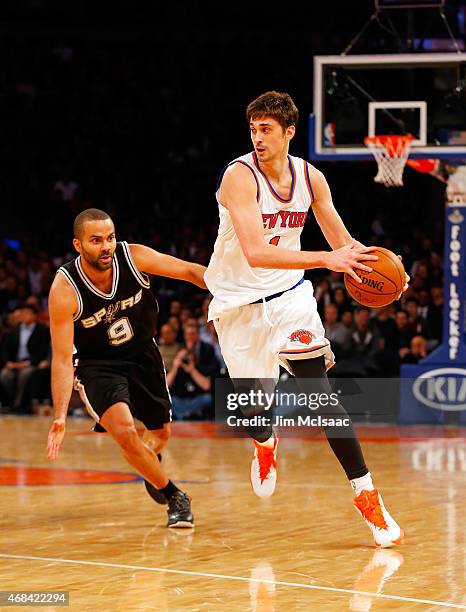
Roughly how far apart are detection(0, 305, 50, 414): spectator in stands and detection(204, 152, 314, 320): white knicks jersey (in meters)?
7.88

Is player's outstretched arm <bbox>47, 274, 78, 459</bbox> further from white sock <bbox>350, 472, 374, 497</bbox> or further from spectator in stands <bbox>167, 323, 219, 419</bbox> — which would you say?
spectator in stands <bbox>167, 323, 219, 419</bbox>

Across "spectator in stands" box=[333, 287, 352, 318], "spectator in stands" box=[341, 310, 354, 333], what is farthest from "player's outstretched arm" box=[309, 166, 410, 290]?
"spectator in stands" box=[333, 287, 352, 318]

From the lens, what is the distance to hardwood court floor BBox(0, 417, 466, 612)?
457 centimetres

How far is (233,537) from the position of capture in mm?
5832

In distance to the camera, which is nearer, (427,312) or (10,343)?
(427,312)

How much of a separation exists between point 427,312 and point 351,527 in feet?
22.4

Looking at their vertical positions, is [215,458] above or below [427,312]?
below

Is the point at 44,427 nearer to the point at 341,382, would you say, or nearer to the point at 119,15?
the point at 341,382

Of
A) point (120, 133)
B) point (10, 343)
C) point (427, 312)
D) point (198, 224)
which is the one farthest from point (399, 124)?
point (120, 133)

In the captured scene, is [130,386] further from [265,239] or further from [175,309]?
[175,309]

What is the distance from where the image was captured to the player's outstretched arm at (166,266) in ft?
20.1

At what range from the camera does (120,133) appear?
1880 cm

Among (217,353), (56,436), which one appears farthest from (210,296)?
(56,436)

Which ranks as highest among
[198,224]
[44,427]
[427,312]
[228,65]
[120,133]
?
[228,65]
